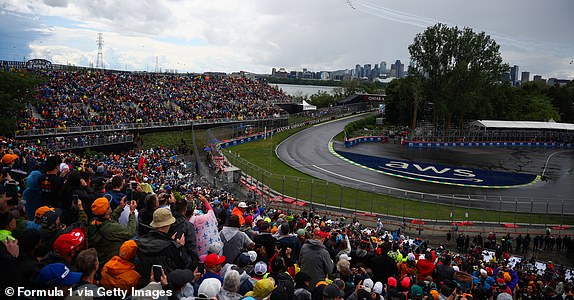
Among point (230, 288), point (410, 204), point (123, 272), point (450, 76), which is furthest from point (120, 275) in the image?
point (450, 76)

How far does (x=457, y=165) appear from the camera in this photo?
4216 centimetres

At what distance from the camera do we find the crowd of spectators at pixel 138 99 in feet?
135

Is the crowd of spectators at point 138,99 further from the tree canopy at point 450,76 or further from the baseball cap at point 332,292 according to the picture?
the baseball cap at point 332,292

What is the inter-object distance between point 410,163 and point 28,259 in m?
40.8

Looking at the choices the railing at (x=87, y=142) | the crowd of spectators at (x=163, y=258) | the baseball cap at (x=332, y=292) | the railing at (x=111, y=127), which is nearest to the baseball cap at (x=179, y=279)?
the crowd of spectators at (x=163, y=258)

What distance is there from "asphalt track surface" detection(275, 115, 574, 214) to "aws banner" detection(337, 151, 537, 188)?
1.42 meters

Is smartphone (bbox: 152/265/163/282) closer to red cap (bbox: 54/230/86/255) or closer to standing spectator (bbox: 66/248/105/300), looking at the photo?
standing spectator (bbox: 66/248/105/300)

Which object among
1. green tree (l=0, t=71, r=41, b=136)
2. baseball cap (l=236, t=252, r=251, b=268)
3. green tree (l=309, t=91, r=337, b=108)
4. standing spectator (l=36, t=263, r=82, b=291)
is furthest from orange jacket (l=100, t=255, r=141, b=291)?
green tree (l=309, t=91, r=337, b=108)

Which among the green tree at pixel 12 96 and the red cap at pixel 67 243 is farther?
the green tree at pixel 12 96

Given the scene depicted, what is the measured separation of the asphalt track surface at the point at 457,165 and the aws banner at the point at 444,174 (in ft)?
4.66

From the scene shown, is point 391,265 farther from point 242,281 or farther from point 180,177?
point 180,177

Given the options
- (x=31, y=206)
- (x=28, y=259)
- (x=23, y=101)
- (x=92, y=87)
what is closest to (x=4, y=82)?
(x=23, y=101)

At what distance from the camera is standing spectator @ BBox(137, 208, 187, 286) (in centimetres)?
495

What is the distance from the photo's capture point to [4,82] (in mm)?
36000
